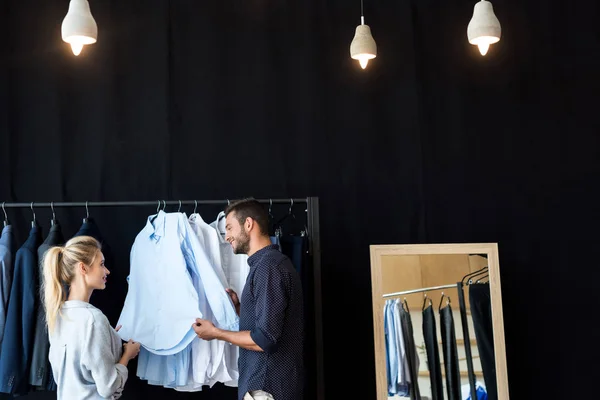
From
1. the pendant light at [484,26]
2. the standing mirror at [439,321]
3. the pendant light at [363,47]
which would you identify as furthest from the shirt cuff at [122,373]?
the pendant light at [484,26]

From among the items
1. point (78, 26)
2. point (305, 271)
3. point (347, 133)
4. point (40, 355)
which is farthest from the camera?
point (347, 133)

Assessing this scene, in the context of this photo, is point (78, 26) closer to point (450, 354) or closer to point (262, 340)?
point (262, 340)

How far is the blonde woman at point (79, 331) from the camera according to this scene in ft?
10.2

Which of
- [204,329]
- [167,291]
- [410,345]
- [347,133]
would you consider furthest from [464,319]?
[167,291]

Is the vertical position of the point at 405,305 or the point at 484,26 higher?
the point at 484,26

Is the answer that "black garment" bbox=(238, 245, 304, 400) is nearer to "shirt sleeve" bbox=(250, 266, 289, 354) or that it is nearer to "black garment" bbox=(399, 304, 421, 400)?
"shirt sleeve" bbox=(250, 266, 289, 354)

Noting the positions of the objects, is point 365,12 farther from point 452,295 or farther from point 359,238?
point 452,295

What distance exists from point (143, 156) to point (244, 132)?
0.69 meters

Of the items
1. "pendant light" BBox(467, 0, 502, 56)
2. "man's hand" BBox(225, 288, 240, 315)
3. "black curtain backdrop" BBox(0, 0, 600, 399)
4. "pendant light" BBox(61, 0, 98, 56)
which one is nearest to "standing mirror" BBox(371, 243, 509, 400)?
"black curtain backdrop" BBox(0, 0, 600, 399)

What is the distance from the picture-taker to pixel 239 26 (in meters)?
4.91

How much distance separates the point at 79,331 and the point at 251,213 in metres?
1.00

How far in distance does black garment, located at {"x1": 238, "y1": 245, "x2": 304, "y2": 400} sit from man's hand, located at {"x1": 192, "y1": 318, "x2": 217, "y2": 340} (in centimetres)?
16

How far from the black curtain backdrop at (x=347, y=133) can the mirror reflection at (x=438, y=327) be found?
414 millimetres

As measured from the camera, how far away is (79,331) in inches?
123
